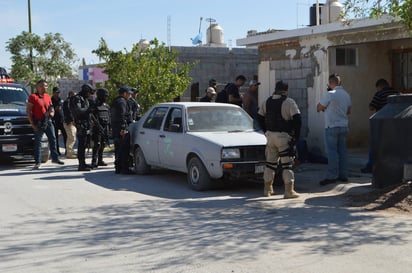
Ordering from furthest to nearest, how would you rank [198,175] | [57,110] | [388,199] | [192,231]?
[57,110]
[198,175]
[388,199]
[192,231]

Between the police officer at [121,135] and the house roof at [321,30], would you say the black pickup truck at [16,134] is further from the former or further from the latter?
the house roof at [321,30]

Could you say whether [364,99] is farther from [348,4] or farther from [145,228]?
[145,228]

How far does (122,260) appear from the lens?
6055mm

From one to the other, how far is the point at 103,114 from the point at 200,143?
392 cm

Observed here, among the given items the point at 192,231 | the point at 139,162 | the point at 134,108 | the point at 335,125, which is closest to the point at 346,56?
A: the point at 335,125

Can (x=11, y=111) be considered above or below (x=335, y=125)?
above

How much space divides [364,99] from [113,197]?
7.41m

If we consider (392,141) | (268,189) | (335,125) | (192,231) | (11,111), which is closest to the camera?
(192,231)

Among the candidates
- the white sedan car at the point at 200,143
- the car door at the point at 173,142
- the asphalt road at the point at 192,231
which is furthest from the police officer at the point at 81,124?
the car door at the point at 173,142

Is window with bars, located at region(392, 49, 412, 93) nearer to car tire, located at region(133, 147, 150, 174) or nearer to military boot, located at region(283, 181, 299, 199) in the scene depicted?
military boot, located at region(283, 181, 299, 199)

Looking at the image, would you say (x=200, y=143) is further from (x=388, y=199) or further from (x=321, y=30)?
(x=321, y=30)

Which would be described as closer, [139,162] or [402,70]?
[139,162]

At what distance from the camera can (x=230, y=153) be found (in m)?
10.0

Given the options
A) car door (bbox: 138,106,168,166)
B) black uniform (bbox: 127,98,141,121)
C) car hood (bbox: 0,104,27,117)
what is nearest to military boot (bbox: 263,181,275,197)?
car door (bbox: 138,106,168,166)
